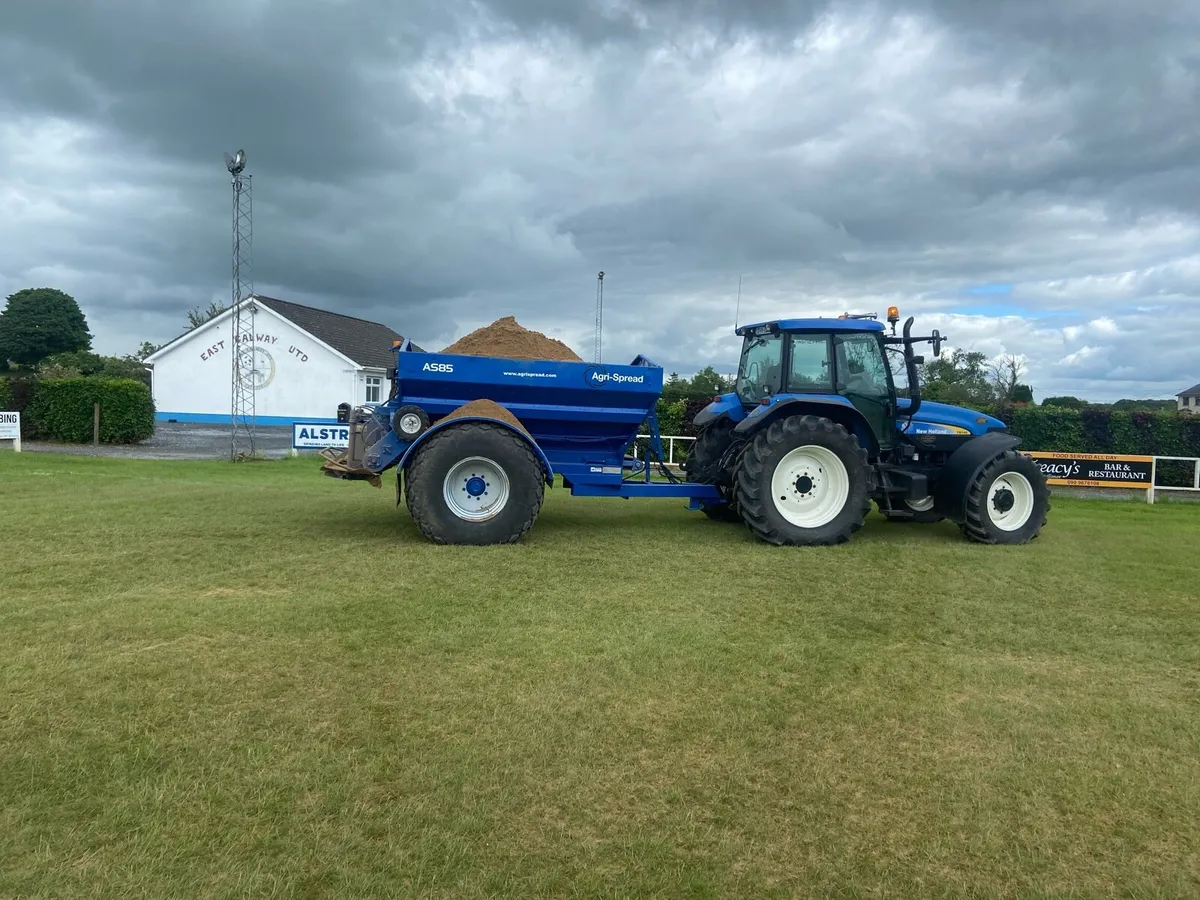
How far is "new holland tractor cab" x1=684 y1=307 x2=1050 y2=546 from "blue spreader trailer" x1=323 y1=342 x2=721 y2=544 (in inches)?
40.7

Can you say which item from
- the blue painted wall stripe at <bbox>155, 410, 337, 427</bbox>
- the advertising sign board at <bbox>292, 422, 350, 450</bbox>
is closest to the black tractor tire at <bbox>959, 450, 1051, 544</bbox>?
the advertising sign board at <bbox>292, 422, 350, 450</bbox>

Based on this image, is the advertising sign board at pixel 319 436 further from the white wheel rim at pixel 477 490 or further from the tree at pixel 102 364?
the tree at pixel 102 364

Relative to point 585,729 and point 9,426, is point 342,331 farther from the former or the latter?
point 585,729

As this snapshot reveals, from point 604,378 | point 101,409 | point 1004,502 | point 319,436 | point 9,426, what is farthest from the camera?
point 101,409

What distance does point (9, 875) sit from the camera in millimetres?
2385

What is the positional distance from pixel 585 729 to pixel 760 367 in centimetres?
602

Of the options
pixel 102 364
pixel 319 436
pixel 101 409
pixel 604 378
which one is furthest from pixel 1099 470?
pixel 102 364

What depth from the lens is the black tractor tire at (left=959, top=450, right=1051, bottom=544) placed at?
26.8ft

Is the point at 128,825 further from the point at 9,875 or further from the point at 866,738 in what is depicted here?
the point at 866,738

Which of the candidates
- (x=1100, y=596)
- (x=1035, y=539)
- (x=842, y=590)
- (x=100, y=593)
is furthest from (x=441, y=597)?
(x=1035, y=539)

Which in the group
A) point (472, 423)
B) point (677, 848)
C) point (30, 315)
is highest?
point (30, 315)

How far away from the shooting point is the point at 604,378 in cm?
788

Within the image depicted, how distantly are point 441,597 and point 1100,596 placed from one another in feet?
15.4

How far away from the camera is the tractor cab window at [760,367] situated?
335 inches
